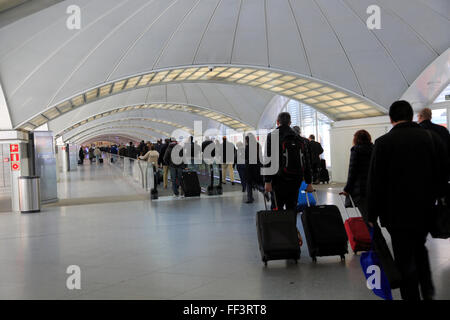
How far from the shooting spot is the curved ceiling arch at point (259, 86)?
70.2 feet

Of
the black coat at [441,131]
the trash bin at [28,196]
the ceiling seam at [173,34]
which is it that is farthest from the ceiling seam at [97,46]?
the black coat at [441,131]

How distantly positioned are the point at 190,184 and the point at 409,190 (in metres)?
11.7

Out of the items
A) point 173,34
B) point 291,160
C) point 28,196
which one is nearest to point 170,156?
point 28,196

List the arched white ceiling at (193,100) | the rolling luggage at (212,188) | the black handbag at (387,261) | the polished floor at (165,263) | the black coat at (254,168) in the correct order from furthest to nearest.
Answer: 1. the arched white ceiling at (193,100)
2. the rolling luggage at (212,188)
3. the black coat at (254,168)
4. the polished floor at (165,263)
5. the black handbag at (387,261)

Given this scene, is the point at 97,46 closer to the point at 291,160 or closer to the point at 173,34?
the point at 173,34

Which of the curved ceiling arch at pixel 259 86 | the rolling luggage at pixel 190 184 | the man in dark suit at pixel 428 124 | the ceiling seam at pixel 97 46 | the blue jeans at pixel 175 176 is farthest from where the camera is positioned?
the curved ceiling arch at pixel 259 86

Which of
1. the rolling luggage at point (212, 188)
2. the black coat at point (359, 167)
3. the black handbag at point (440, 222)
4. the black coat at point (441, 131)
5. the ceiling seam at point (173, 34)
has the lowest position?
the rolling luggage at point (212, 188)

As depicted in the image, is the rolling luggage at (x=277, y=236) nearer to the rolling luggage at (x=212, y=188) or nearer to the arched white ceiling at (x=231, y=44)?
the rolling luggage at (x=212, y=188)

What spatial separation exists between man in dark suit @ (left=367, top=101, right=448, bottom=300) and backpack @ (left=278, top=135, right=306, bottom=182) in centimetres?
233

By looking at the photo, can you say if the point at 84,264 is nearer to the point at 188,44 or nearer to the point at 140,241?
the point at 140,241

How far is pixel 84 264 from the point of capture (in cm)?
598

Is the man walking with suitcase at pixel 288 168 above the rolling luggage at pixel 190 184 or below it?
A: above

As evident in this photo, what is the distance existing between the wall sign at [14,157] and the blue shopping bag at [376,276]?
44.2 feet

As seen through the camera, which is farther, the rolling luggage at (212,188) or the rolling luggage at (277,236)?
the rolling luggage at (212,188)
